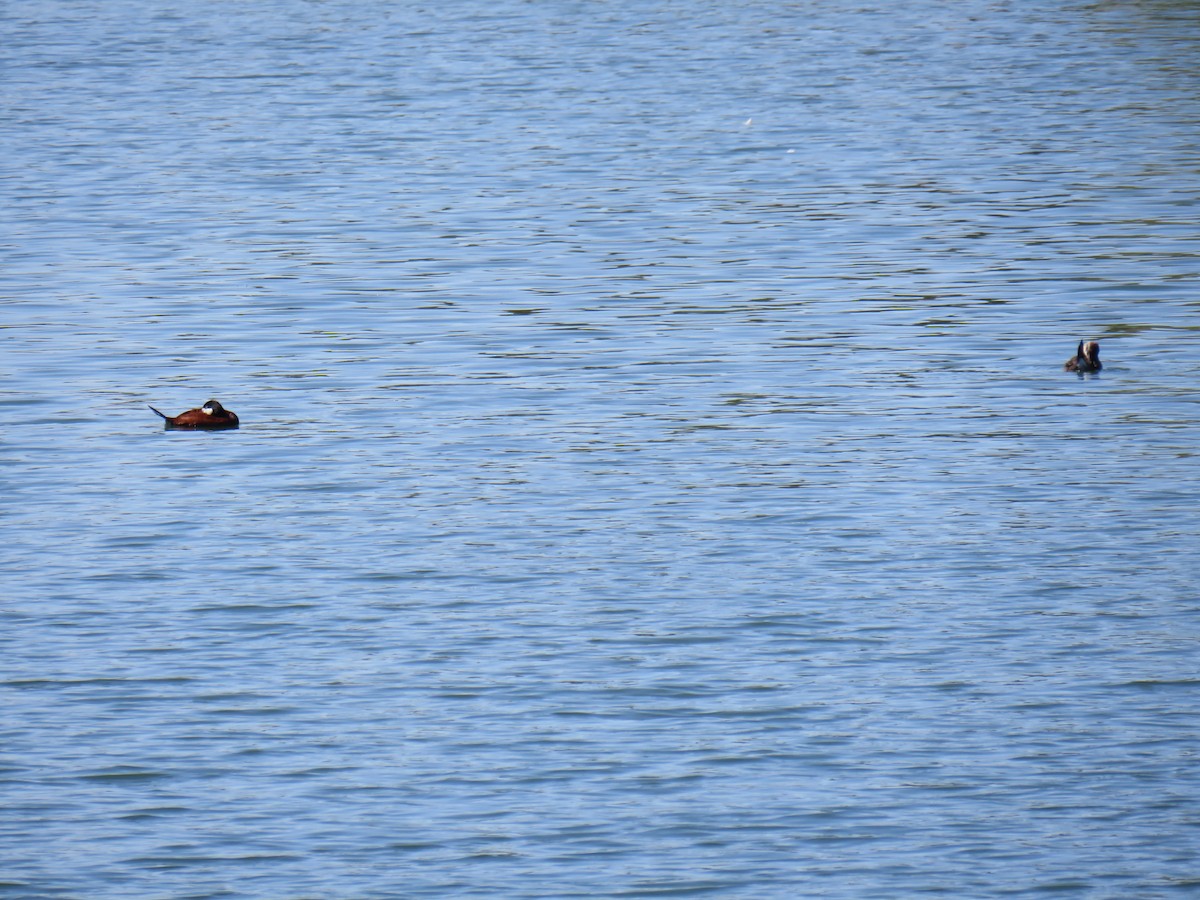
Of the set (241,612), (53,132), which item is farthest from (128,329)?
(53,132)

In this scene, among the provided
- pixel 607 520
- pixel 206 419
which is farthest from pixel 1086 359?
pixel 206 419

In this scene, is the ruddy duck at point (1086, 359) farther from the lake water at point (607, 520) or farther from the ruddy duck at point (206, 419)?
the ruddy duck at point (206, 419)

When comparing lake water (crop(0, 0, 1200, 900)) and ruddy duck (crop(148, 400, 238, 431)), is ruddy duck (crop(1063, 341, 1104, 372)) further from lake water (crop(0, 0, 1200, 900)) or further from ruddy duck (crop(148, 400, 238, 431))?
ruddy duck (crop(148, 400, 238, 431))

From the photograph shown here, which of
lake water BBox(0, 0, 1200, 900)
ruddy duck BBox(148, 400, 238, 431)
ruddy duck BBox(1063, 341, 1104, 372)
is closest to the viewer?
lake water BBox(0, 0, 1200, 900)

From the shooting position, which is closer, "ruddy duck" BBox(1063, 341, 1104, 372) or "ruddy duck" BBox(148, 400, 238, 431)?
"ruddy duck" BBox(148, 400, 238, 431)

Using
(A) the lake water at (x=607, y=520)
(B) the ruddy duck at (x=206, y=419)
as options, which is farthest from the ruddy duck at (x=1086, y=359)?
(B) the ruddy duck at (x=206, y=419)

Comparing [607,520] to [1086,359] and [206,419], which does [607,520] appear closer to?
[206,419]

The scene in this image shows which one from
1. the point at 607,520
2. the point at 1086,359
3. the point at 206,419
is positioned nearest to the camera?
the point at 607,520

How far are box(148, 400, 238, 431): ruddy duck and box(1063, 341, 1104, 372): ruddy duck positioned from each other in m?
7.96

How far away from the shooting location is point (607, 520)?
17.8 metres

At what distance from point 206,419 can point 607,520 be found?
182 inches

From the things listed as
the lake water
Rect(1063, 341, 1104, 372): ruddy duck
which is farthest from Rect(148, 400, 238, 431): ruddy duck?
Rect(1063, 341, 1104, 372): ruddy duck

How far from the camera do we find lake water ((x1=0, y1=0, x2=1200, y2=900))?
40.5 ft

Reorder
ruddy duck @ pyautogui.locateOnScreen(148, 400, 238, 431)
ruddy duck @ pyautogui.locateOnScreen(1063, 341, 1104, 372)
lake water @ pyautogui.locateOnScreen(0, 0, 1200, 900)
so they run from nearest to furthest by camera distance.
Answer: lake water @ pyautogui.locateOnScreen(0, 0, 1200, 900)
ruddy duck @ pyautogui.locateOnScreen(148, 400, 238, 431)
ruddy duck @ pyautogui.locateOnScreen(1063, 341, 1104, 372)
